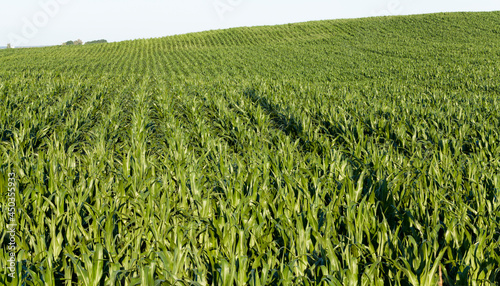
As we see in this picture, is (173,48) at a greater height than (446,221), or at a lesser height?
greater

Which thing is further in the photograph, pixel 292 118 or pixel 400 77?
pixel 400 77

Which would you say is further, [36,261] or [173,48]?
[173,48]

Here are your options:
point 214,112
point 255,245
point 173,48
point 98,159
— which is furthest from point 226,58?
point 255,245

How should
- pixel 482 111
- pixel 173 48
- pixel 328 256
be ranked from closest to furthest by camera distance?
pixel 328 256 < pixel 482 111 < pixel 173 48

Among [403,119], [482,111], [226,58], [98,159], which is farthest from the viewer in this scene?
[226,58]

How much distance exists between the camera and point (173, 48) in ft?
151

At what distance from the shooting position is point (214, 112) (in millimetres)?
7883

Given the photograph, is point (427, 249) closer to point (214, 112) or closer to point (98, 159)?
point (98, 159)

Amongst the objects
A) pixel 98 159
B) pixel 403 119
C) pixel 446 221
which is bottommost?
pixel 446 221

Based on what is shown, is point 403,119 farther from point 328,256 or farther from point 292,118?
point 328,256

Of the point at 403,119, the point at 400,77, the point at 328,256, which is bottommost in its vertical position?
the point at 328,256

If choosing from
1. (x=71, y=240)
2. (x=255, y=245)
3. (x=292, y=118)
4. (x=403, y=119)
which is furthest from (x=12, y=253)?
(x=403, y=119)

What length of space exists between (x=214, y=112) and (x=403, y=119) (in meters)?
4.01

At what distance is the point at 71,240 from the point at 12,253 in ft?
1.26
